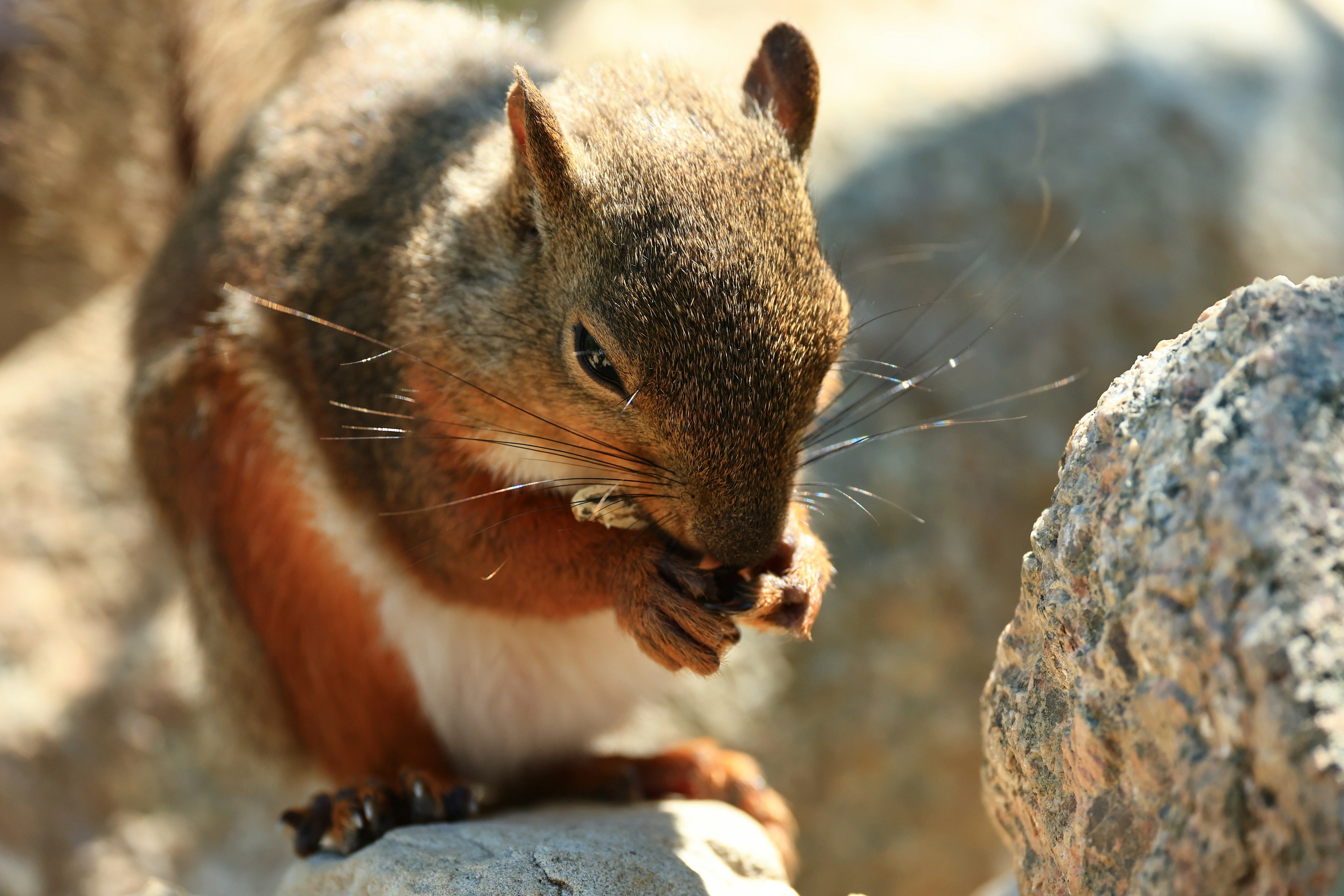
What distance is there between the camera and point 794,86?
279 centimetres

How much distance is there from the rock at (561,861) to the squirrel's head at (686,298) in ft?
2.14

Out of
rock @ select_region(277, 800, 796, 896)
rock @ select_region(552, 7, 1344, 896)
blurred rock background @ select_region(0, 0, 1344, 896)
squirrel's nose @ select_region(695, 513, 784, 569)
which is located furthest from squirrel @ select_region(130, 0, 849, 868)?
rock @ select_region(552, 7, 1344, 896)

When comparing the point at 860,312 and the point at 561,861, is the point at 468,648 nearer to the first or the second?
the point at 561,861

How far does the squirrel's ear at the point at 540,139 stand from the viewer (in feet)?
7.80

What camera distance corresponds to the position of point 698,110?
8.66 feet

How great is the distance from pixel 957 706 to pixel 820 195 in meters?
2.08

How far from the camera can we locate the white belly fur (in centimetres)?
309

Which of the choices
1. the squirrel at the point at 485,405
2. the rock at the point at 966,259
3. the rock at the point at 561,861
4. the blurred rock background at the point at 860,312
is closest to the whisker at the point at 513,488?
the squirrel at the point at 485,405

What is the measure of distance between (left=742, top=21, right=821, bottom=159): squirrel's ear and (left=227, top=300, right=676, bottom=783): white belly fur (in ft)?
4.35

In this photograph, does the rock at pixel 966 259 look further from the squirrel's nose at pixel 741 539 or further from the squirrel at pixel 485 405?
the squirrel's nose at pixel 741 539

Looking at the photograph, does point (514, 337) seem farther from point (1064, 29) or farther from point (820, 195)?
point (1064, 29)

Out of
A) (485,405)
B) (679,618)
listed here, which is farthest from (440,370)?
(679,618)

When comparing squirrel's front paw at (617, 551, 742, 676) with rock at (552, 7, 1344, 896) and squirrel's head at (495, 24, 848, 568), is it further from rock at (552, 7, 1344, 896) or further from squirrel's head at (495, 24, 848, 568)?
rock at (552, 7, 1344, 896)

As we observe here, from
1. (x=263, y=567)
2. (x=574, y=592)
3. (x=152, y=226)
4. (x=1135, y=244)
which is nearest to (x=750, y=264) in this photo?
(x=574, y=592)
